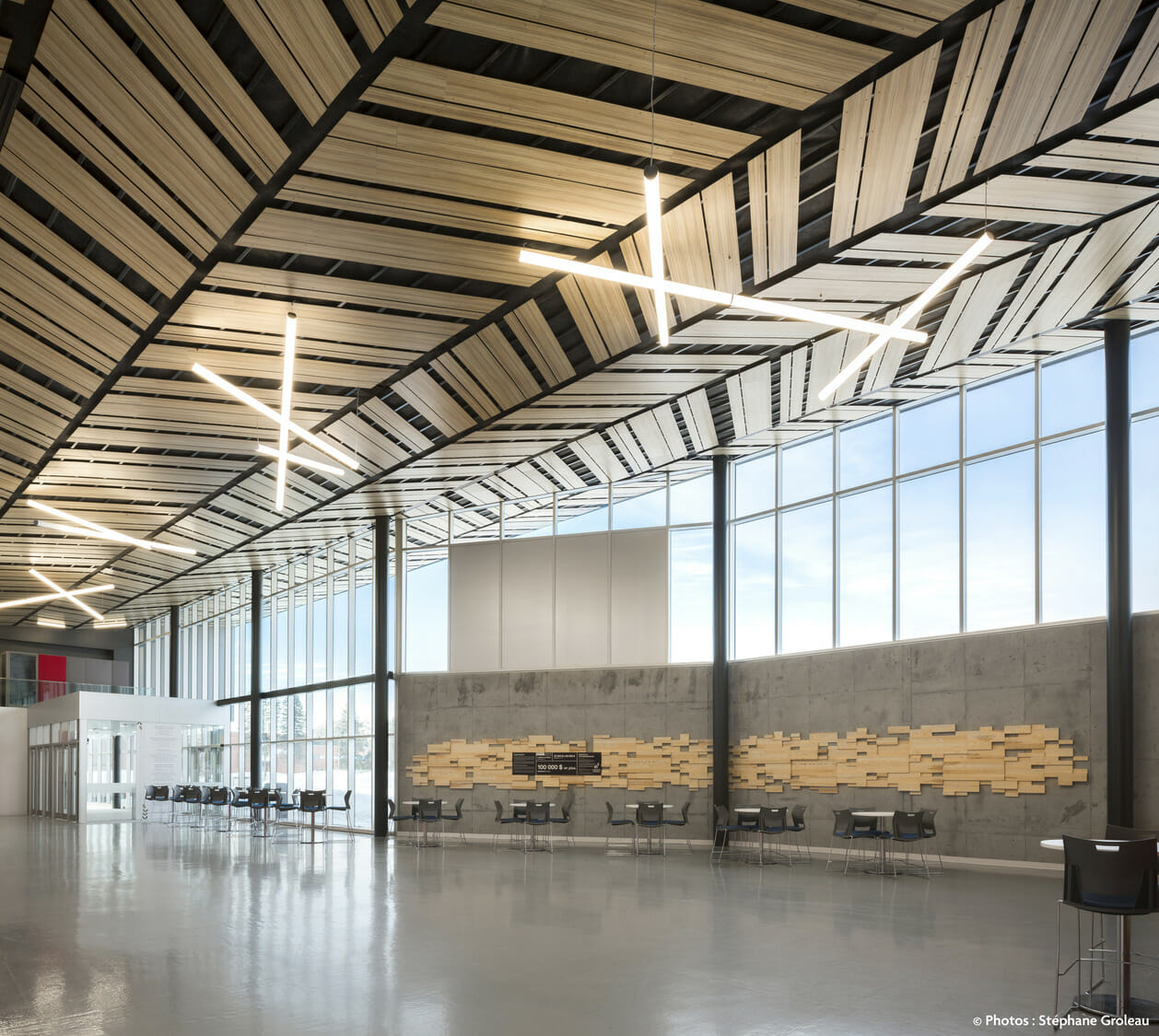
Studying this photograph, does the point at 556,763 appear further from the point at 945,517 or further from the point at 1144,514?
the point at 1144,514

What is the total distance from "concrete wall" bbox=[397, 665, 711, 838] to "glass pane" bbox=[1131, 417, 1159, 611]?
697 cm

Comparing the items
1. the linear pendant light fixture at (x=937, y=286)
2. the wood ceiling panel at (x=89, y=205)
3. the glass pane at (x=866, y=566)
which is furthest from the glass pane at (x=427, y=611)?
the linear pendant light fixture at (x=937, y=286)

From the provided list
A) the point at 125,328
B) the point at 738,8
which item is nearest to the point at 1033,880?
the point at 738,8

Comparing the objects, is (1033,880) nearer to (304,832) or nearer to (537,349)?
(537,349)

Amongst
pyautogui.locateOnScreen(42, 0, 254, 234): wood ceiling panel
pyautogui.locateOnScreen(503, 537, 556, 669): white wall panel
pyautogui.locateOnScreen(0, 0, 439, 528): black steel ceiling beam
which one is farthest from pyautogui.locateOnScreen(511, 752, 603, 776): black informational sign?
pyautogui.locateOnScreen(42, 0, 254, 234): wood ceiling panel

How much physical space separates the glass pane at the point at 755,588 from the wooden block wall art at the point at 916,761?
1.47 meters

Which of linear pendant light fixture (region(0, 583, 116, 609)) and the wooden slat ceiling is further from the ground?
the wooden slat ceiling

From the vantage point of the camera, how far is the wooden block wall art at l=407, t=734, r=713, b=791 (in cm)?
1686

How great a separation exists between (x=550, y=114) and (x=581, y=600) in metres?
12.3

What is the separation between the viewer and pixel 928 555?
14188mm

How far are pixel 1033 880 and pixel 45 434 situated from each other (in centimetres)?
1307

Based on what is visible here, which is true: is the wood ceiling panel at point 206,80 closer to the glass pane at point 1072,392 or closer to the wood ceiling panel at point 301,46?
the wood ceiling panel at point 301,46

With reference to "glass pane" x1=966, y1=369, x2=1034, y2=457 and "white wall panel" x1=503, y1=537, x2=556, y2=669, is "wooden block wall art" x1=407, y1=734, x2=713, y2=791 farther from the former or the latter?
"glass pane" x1=966, y1=369, x2=1034, y2=457

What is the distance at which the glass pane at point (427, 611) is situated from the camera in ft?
64.1
